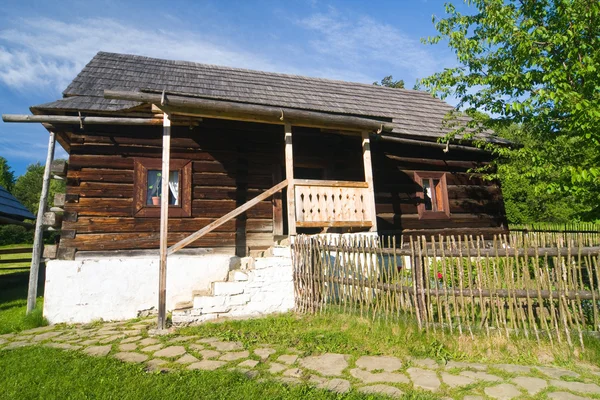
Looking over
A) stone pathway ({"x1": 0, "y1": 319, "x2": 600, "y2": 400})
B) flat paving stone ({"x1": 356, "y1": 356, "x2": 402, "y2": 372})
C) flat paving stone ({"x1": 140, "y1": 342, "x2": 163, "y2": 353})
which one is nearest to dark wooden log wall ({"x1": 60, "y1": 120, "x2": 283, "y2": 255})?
stone pathway ({"x1": 0, "y1": 319, "x2": 600, "y2": 400})

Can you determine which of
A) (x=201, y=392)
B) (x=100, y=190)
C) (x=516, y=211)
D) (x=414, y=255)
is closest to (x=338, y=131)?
(x=414, y=255)

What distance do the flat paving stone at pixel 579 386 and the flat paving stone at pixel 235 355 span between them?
3.05m

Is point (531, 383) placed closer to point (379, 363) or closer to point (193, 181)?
point (379, 363)

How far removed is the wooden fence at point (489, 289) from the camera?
3.83m

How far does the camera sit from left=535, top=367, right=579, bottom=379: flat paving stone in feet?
10.6

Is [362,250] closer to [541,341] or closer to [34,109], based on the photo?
[541,341]

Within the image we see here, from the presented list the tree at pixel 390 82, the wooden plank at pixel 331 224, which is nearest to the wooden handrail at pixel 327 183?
the wooden plank at pixel 331 224

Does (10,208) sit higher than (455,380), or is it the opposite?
(10,208)

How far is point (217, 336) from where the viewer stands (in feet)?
15.6

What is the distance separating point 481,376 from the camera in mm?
3252

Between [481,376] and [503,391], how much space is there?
321 millimetres

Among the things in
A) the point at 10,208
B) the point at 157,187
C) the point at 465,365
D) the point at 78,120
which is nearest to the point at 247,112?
the point at 157,187

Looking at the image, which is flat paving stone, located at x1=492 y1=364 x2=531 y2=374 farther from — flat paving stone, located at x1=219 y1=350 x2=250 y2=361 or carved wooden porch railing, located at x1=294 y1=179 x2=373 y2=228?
carved wooden porch railing, located at x1=294 y1=179 x2=373 y2=228

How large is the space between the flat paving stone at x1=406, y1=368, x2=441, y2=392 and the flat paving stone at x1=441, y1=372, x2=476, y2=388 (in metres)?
0.08
